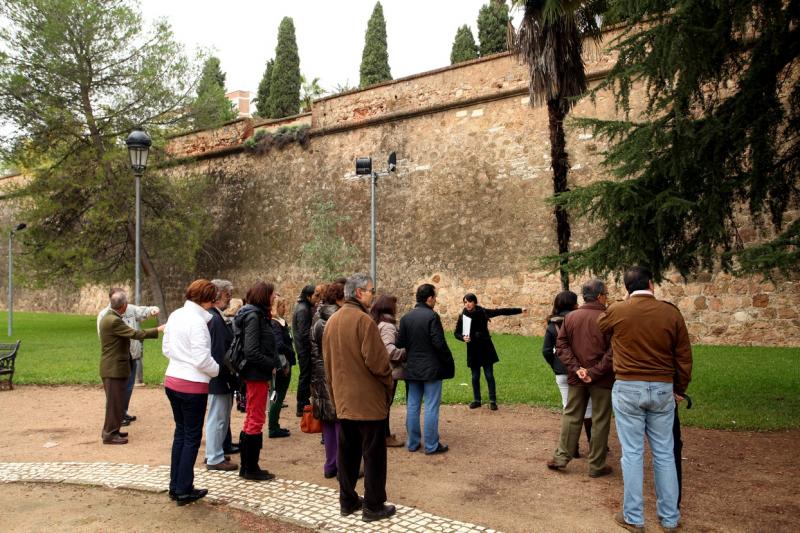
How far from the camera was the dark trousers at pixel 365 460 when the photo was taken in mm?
4527

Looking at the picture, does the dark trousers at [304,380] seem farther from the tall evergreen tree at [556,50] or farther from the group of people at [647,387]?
the tall evergreen tree at [556,50]

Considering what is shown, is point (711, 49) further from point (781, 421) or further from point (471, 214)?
point (471, 214)

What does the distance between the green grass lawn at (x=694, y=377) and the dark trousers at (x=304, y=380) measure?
7.36ft

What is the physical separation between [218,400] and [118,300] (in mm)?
1906

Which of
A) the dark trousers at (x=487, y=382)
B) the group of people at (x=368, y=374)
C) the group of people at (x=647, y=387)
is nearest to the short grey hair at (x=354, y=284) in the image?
the group of people at (x=368, y=374)

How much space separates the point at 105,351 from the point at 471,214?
12042mm

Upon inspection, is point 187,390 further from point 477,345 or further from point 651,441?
point 477,345

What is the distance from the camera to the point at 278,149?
2200 centimetres

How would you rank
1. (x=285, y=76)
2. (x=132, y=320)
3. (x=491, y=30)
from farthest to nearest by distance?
(x=285, y=76) < (x=491, y=30) < (x=132, y=320)

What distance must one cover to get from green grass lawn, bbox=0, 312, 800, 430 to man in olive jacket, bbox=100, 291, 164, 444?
3953 mm

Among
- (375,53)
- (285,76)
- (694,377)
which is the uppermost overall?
(375,53)

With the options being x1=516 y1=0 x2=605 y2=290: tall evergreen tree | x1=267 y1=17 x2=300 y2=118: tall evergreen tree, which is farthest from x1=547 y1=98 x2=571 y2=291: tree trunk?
x1=267 y1=17 x2=300 y2=118: tall evergreen tree

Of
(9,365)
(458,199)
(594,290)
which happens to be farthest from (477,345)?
(458,199)

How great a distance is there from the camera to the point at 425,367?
6.29 m
